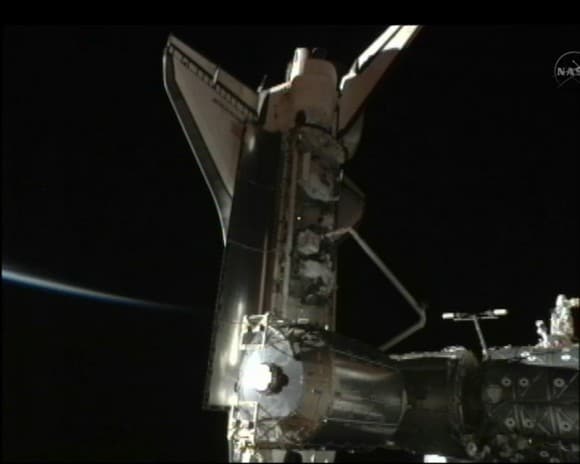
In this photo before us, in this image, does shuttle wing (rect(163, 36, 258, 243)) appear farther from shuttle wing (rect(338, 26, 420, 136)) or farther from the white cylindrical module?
the white cylindrical module

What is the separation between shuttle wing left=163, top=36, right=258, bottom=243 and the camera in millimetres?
14809

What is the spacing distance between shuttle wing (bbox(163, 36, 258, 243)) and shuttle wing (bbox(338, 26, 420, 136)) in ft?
12.3

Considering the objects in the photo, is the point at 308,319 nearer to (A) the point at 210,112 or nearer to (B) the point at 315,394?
(B) the point at 315,394

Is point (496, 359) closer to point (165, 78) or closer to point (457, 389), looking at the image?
point (457, 389)

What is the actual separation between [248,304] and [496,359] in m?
6.68

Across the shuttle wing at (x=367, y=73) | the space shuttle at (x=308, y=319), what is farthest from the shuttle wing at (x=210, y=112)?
the shuttle wing at (x=367, y=73)

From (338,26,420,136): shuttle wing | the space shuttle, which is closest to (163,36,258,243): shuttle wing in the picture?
the space shuttle

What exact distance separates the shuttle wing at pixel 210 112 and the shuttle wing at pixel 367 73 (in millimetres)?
3736

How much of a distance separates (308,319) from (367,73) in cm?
945

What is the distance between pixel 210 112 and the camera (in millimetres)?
15656

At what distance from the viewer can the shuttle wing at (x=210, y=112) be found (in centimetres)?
1481

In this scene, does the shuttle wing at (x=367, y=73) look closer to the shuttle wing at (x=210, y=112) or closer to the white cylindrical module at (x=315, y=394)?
the shuttle wing at (x=210, y=112)

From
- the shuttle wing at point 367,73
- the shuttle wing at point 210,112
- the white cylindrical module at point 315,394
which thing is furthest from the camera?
the shuttle wing at point 367,73

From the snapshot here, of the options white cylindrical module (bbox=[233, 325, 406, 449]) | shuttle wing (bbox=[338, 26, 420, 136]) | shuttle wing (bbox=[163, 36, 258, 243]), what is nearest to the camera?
→ white cylindrical module (bbox=[233, 325, 406, 449])
